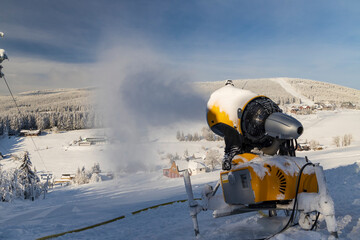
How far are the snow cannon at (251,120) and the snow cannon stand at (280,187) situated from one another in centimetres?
40

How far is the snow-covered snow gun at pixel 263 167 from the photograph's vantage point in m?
4.97

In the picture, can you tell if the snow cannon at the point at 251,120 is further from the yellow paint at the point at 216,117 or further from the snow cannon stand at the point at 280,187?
the snow cannon stand at the point at 280,187

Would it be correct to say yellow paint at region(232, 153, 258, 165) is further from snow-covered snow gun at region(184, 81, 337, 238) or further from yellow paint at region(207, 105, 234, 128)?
yellow paint at region(207, 105, 234, 128)

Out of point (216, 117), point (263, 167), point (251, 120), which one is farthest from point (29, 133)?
point (263, 167)

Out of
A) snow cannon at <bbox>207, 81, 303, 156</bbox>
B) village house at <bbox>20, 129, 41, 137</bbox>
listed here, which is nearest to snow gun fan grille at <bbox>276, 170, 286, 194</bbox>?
snow cannon at <bbox>207, 81, 303, 156</bbox>

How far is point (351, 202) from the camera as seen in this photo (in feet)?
28.0

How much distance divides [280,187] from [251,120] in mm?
1394

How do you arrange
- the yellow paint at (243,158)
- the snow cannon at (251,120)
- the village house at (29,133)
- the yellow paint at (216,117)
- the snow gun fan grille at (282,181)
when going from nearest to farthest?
1. the snow gun fan grille at (282,181)
2. the yellow paint at (243,158)
3. the snow cannon at (251,120)
4. the yellow paint at (216,117)
5. the village house at (29,133)

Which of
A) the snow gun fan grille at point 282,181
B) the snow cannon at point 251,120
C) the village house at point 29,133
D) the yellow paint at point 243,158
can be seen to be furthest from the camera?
the village house at point 29,133

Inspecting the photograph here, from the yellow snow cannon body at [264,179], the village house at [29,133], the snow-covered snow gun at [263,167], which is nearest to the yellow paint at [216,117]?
the snow-covered snow gun at [263,167]

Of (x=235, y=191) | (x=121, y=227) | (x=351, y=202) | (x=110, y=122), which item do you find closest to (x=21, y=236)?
(x=121, y=227)

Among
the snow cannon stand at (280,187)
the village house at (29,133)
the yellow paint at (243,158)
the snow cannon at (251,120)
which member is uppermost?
the village house at (29,133)

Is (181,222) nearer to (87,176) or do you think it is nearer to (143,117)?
(143,117)

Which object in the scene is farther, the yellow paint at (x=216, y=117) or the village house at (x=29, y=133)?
the village house at (x=29, y=133)
